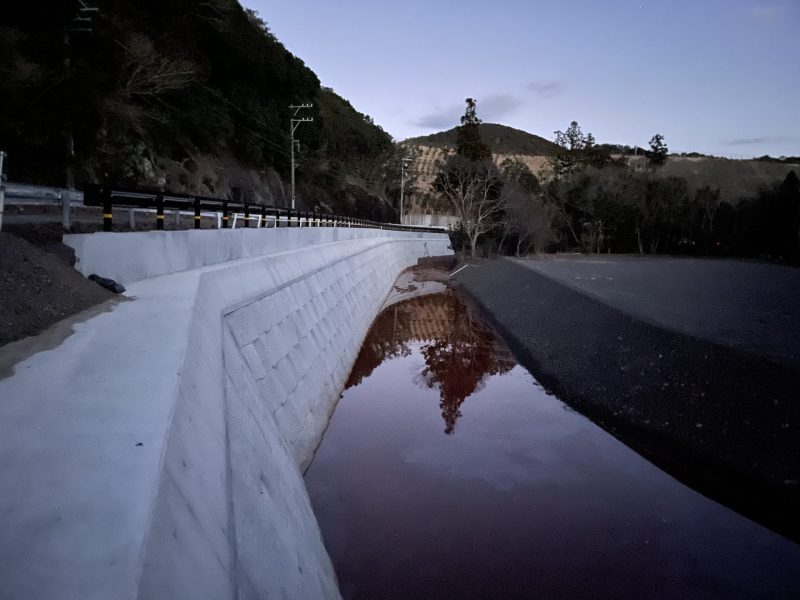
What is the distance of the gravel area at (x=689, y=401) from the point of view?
838 centimetres

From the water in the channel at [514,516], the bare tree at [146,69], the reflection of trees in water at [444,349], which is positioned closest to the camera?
the water in the channel at [514,516]

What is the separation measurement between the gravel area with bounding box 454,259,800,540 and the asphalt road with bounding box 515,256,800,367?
1.01m

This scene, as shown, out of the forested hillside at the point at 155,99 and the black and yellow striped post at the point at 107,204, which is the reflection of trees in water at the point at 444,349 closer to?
the black and yellow striped post at the point at 107,204

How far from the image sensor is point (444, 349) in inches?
778

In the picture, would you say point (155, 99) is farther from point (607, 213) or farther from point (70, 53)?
point (607, 213)

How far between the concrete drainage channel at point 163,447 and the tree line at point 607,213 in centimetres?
4569

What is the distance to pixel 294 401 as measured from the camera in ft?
30.1

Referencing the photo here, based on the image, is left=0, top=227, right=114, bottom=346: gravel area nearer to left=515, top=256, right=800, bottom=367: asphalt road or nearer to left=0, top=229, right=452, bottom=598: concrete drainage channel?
left=0, top=229, right=452, bottom=598: concrete drainage channel

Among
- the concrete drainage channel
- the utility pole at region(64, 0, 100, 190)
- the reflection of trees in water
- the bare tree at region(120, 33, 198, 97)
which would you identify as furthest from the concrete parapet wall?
the bare tree at region(120, 33, 198, 97)

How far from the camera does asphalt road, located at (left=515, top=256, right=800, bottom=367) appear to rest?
13406 mm

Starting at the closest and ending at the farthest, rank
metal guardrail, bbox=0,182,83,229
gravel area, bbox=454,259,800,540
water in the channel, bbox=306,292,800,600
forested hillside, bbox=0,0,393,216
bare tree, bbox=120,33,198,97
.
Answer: water in the channel, bbox=306,292,800,600 → gravel area, bbox=454,259,800,540 → metal guardrail, bbox=0,182,83,229 → forested hillside, bbox=0,0,393,216 → bare tree, bbox=120,33,198,97

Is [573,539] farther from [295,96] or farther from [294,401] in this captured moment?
[295,96]

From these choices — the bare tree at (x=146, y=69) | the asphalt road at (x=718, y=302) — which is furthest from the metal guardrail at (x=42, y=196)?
the bare tree at (x=146, y=69)

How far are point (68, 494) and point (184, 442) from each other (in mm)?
935
